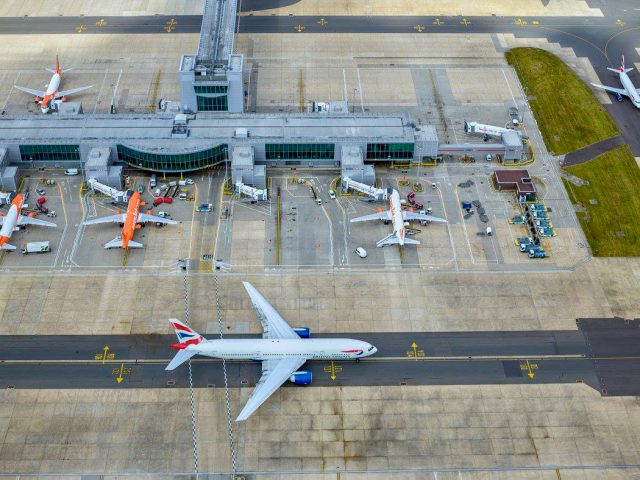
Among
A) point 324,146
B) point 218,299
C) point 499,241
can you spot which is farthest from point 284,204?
point 499,241

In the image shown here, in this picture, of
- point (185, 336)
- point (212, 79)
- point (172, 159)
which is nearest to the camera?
point (185, 336)

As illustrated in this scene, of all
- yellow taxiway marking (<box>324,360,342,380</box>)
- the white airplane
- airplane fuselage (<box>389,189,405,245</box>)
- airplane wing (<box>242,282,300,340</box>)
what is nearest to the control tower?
the white airplane

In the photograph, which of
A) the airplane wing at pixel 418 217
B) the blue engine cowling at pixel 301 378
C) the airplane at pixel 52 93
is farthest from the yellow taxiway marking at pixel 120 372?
the airplane at pixel 52 93

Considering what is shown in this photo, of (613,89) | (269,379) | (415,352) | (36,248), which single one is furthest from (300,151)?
(613,89)

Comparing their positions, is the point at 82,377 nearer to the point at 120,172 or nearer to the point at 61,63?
the point at 120,172

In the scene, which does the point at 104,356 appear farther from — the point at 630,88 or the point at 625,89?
the point at 625,89

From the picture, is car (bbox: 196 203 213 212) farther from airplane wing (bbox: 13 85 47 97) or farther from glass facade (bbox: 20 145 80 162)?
airplane wing (bbox: 13 85 47 97)

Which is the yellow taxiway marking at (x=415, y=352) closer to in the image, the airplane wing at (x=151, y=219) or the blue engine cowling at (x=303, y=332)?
the blue engine cowling at (x=303, y=332)

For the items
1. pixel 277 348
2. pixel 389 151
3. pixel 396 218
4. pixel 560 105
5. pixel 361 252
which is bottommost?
pixel 277 348
